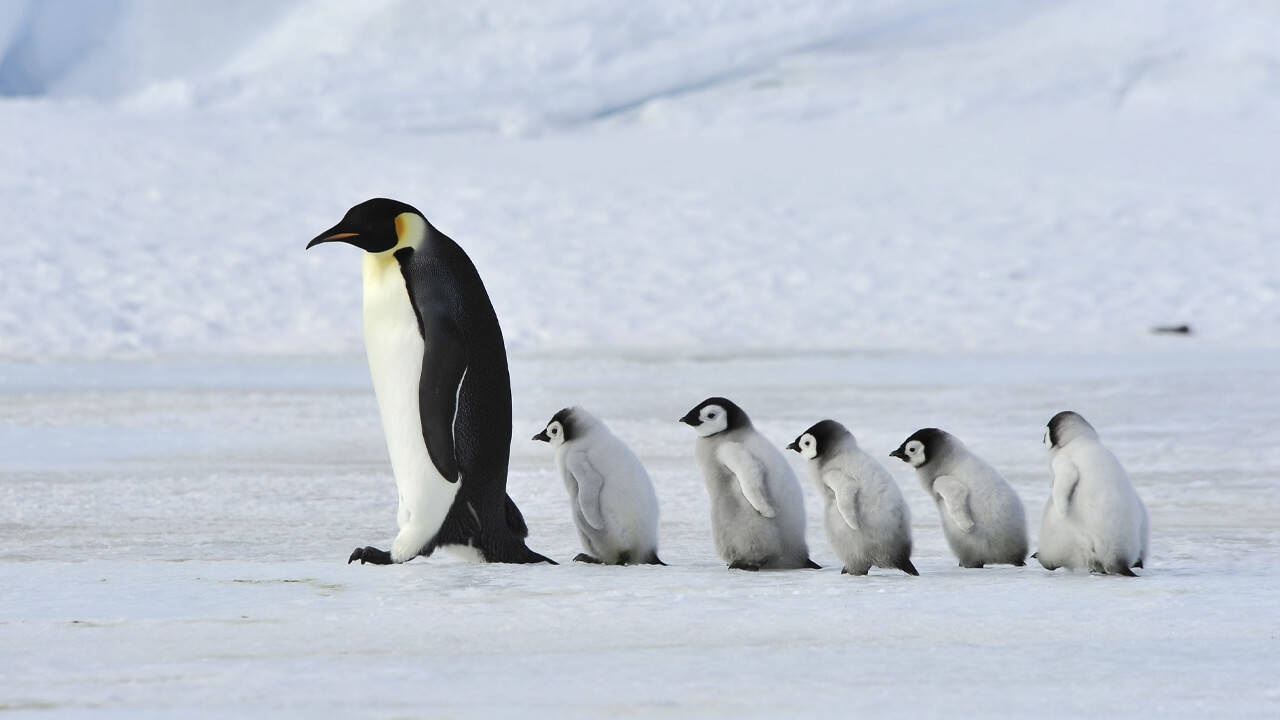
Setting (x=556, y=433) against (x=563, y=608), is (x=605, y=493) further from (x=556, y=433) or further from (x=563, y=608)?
(x=563, y=608)

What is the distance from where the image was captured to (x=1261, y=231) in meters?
14.0

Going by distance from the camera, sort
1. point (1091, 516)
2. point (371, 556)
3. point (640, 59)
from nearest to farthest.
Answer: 1. point (1091, 516)
2. point (371, 556)
3. point (640, 59)

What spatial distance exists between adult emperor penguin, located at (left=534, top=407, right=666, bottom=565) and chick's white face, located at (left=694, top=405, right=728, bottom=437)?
151mm

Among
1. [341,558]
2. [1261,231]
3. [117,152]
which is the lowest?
[341,558]

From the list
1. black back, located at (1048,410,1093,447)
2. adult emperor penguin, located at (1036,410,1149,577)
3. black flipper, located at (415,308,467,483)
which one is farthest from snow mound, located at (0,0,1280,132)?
adult emperor penguin, located at (1036,410,1149,577)

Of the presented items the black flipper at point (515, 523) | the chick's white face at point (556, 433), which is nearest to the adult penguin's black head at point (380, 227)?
the chick's white face at point (556, 433)

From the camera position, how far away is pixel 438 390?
328 centimetres

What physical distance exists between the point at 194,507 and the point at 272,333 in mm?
7201

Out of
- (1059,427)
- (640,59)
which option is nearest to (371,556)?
(1059,427)

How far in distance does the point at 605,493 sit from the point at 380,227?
72 centimetres

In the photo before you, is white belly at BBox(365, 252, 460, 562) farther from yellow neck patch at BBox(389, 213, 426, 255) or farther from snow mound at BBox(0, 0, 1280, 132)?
snow mound at BBox(0, 0, 1280, 132)

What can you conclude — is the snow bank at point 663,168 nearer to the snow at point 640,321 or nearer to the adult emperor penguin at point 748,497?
the snow at point 640,321

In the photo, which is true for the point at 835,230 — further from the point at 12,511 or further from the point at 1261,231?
the point at 12,511

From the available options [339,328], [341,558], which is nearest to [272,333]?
[339,328]
